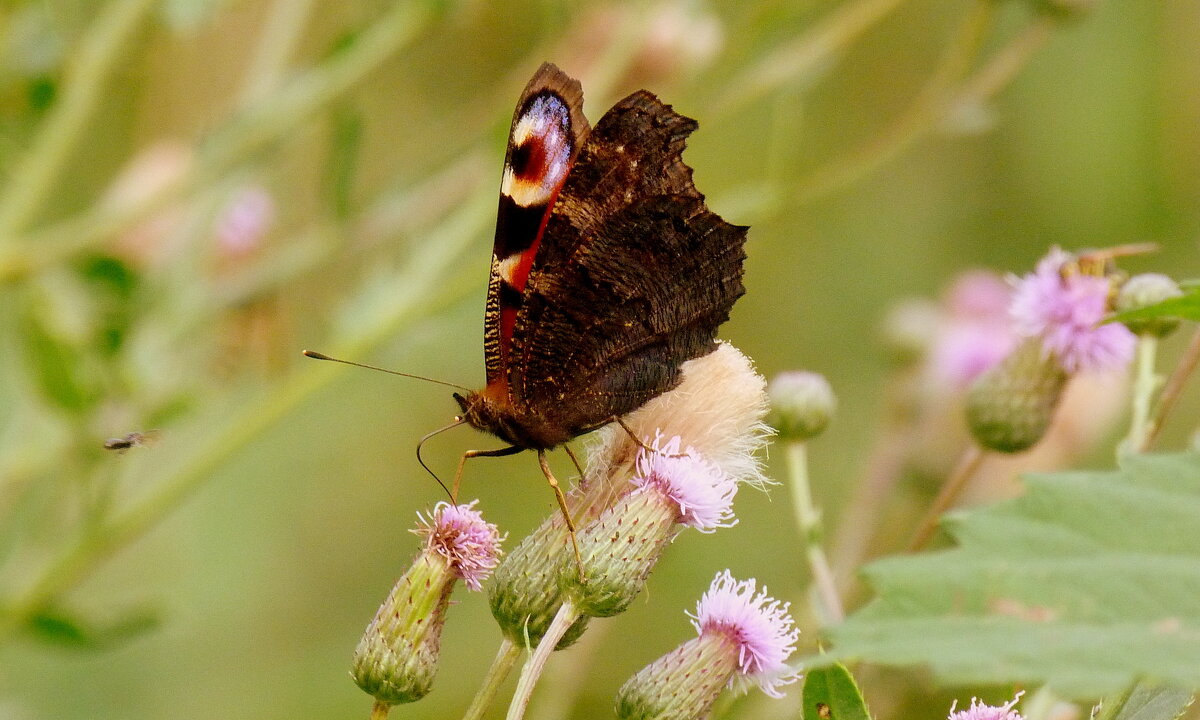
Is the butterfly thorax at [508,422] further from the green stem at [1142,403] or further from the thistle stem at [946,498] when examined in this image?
the green stem at [1142,403]

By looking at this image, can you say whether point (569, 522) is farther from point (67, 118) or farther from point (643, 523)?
point (67, 118)

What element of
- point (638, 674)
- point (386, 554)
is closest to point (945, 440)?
point (638, 674)

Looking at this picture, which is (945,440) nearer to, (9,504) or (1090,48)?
(9,504)

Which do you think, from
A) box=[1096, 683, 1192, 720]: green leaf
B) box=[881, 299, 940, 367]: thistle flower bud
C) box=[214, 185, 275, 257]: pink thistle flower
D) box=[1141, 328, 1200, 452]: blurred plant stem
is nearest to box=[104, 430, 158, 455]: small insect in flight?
box=[1096, 683, 1192, 720]: green leaf

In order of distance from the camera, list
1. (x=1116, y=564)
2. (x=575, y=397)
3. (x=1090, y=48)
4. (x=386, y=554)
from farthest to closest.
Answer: (x=1090, y=48)
(x=386, y=554)
(x=575, y=397)
(x=1116, y=564)

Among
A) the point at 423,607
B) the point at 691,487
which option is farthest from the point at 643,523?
the point at 423,607

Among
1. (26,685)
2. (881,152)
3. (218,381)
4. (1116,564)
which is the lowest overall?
(1116,564)

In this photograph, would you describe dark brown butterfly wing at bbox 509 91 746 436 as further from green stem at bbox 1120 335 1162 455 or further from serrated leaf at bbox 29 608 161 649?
serrated leaf at bbox 29 608 161 649

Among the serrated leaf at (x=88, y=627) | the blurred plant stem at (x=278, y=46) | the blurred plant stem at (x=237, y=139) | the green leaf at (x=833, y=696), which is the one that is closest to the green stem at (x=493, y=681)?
the green leaf at (x=833, y=696)
